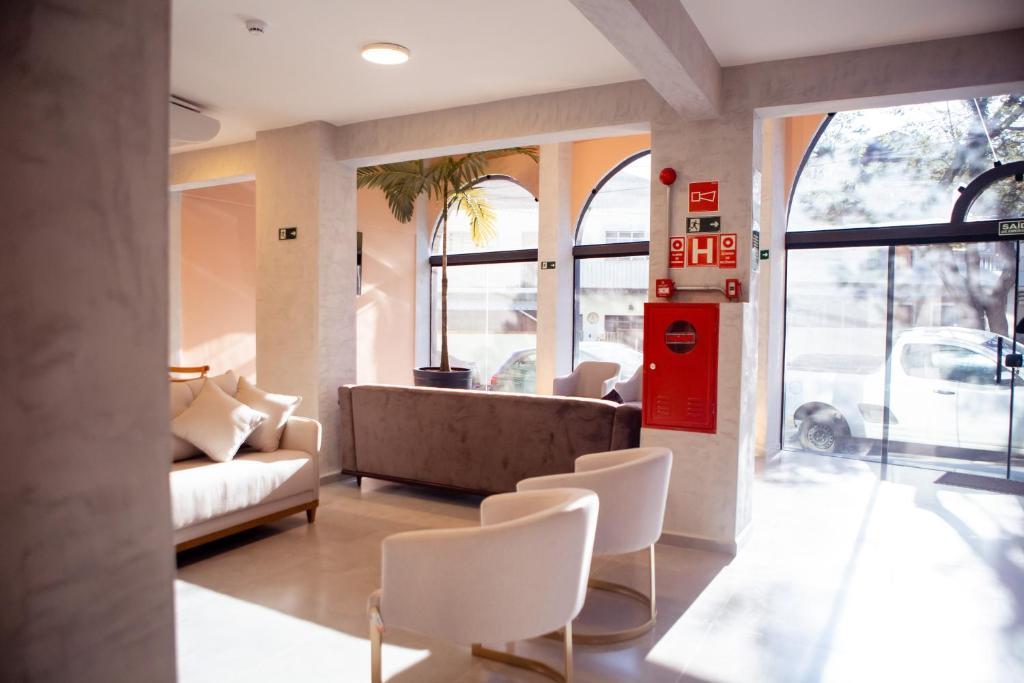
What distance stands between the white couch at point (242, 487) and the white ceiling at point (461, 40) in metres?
2.20

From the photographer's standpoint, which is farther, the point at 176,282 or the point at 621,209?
the point at 621,209

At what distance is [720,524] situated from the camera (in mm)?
4160

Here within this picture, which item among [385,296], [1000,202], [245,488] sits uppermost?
[1000,202]


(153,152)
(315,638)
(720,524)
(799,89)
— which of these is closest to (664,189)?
(799,89)

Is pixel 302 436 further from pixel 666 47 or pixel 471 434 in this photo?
pixel 666 47

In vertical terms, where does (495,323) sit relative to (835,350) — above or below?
above

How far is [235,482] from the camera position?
4.03m

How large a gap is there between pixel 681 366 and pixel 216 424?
292 cm

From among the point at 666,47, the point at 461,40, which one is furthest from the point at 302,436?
the point at 666,47

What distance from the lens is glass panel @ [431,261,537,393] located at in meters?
9.72

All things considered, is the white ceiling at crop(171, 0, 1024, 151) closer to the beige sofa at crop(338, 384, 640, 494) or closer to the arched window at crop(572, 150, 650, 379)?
the beige sofa at crop(338, 384, 640, 494)

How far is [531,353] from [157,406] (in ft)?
28.7

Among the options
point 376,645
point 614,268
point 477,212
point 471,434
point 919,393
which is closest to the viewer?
point 376,645

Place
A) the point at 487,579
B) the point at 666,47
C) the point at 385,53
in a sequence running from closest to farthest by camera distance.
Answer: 1. the point at 487,579
2. the point at 666,47
3. the point at 385,53
